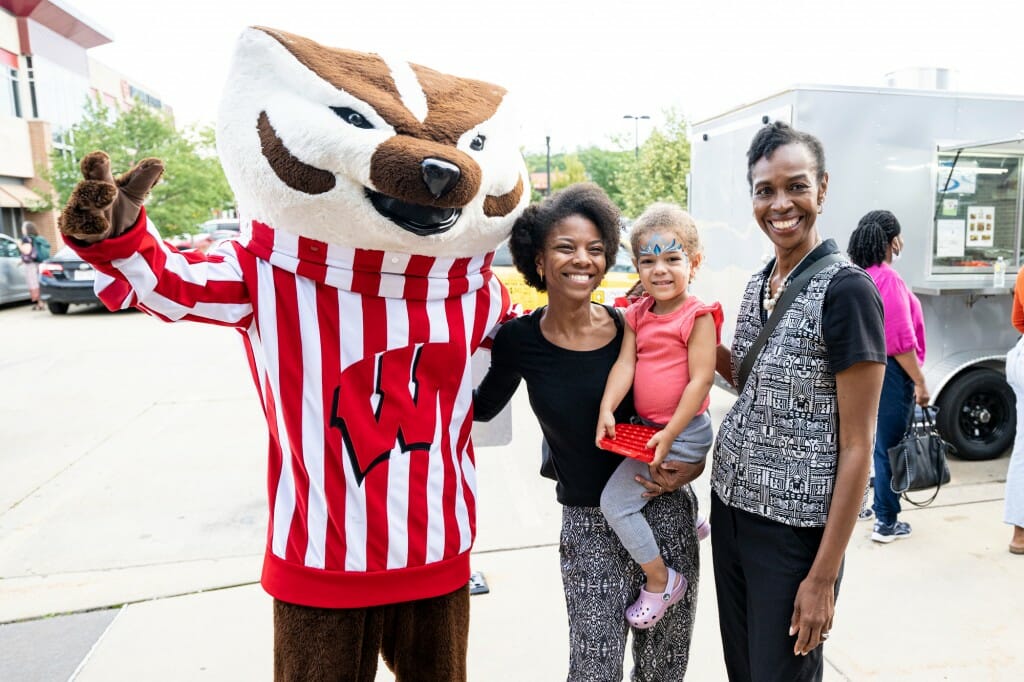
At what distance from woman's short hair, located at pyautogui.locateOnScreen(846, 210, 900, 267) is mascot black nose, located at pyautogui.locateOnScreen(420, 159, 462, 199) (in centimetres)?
308

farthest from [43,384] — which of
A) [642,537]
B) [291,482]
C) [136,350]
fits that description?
[642,537]

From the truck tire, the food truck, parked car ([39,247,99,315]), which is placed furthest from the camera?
parked car ([39,247,99,315])

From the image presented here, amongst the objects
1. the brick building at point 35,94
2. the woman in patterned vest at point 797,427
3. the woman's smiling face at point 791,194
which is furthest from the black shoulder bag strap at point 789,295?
the brick building at point 35,94

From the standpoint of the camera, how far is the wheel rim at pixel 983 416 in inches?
210

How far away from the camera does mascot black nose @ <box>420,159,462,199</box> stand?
173 centimetres

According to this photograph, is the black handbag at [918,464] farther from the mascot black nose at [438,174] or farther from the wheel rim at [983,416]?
the mascot black nose at [438,174]

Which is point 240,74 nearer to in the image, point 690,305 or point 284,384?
point 284,384

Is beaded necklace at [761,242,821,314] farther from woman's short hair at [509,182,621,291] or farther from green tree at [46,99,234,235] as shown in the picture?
green tree at [46,99,234,235]

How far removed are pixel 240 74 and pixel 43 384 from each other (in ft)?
24.9

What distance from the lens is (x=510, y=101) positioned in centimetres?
219

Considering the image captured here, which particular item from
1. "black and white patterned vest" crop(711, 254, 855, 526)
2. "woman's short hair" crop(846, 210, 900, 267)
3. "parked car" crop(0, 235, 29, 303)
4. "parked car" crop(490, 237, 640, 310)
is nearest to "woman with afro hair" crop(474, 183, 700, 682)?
"black and white patterned vest" crop(711, 254, 855, 526)

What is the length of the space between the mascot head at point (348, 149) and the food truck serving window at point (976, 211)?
14.9ft

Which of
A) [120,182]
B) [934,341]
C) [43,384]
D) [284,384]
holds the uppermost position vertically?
[120,182]

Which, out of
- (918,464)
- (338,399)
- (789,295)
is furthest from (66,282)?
(789,295)
